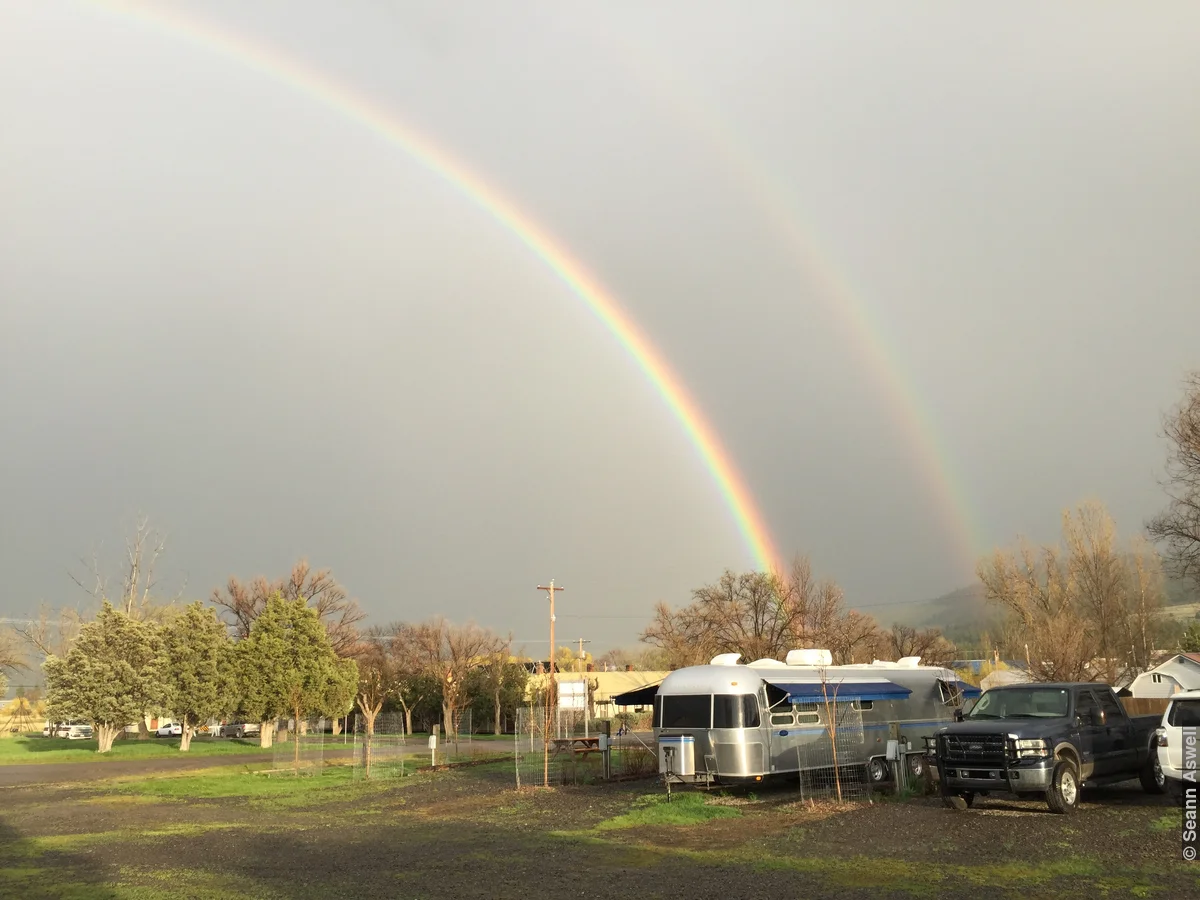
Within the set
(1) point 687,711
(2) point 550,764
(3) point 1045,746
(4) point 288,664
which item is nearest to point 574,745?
(2) point 550,764

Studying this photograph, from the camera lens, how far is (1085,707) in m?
16.5

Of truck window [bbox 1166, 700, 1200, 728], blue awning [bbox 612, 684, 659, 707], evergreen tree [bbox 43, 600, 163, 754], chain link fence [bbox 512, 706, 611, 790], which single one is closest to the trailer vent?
blue awning [bbox 612, 684, 659, 707]

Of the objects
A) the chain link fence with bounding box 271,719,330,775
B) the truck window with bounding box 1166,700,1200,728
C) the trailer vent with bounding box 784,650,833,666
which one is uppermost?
the trailer vent with bounding box 784,650,833,666

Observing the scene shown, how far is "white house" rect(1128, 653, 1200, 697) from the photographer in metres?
52.1

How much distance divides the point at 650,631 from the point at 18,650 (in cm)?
6018

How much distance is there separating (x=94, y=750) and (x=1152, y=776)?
49579mm

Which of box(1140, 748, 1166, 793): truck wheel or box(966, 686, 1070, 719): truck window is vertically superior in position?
box(966, 686, 1070, 719): truck window

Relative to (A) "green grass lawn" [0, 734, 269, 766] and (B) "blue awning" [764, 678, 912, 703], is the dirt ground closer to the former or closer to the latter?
(B) "blue awning" [764, 678, 912, 703]

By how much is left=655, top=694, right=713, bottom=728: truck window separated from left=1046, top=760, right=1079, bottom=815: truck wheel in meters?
7.34

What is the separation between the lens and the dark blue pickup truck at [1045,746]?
15312mm

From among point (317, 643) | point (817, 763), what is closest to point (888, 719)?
point (817, 763)

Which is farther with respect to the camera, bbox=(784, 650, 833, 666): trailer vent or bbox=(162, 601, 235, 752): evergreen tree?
bbox=(162, 601, 235, 752): evergreen tree

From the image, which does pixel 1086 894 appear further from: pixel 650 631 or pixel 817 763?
pixel 650 631

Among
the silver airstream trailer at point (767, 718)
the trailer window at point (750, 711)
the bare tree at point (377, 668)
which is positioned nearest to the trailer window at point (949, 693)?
the silver airstream trailer at point (767, 718)
